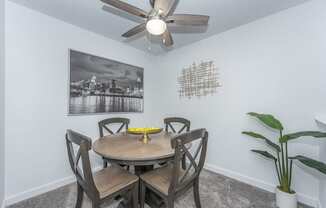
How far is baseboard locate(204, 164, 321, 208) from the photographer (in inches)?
65.7

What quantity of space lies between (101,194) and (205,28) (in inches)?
103

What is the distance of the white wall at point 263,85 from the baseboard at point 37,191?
2309 mm

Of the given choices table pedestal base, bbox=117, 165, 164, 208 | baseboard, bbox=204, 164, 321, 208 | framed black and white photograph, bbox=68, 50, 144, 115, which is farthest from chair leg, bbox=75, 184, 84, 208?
baseboard, bbox=204, 164, 321, 208

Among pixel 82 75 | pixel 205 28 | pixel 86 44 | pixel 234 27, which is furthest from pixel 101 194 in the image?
pixel 234 27

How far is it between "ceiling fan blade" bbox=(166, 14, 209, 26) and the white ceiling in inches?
15.2

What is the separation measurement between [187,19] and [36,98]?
83.1 inches

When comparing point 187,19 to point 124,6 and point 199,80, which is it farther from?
point 199,80

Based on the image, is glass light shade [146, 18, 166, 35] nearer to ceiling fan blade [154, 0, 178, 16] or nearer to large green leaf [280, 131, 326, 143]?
ceiling fan blade [154, 0, 178, 16]

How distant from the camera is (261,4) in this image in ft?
5.85

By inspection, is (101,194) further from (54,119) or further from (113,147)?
(54,119)

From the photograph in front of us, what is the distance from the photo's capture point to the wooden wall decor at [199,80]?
259 cm

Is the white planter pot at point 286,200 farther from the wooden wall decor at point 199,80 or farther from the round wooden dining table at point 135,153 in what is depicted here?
the wooden wall decor at point 199,80

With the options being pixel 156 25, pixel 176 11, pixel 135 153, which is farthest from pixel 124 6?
pixel 135 153

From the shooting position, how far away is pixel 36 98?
1879 millimetres
